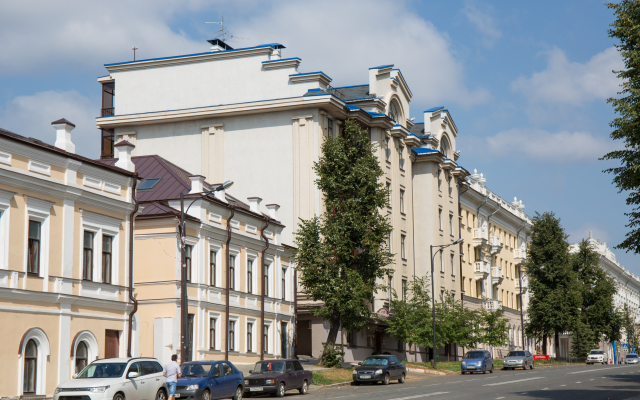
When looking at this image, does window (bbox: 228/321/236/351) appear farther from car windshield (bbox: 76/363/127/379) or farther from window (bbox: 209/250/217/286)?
car windshield (bbox: 76/363/127/379)

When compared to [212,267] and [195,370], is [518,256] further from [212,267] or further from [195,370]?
[195,370]

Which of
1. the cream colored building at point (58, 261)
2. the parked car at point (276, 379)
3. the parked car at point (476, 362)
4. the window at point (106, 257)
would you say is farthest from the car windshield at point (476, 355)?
the window at point (106, 257)

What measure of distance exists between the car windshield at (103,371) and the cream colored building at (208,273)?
520 cm

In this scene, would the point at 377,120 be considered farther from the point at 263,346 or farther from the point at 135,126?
the point at 263,346

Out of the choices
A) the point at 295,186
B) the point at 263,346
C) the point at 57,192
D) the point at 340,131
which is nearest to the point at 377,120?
the point at 340,131

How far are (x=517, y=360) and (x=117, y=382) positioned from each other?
41.0 m

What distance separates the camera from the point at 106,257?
1146 inches

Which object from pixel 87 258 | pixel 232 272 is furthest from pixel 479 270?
pixel 87 258

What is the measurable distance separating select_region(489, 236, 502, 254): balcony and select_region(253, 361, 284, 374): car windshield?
55.0 m

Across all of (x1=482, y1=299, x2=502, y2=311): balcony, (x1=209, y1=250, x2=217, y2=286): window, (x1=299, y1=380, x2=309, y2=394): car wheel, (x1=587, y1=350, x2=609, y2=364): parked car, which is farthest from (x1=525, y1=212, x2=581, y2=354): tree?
(x1=299, y1=380, x2=309, y2=394): car wheel

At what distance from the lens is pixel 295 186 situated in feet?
164

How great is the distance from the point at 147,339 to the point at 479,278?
50.3 metres

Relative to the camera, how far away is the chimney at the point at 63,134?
26938 mm

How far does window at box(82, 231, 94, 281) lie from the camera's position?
27.8 metres
